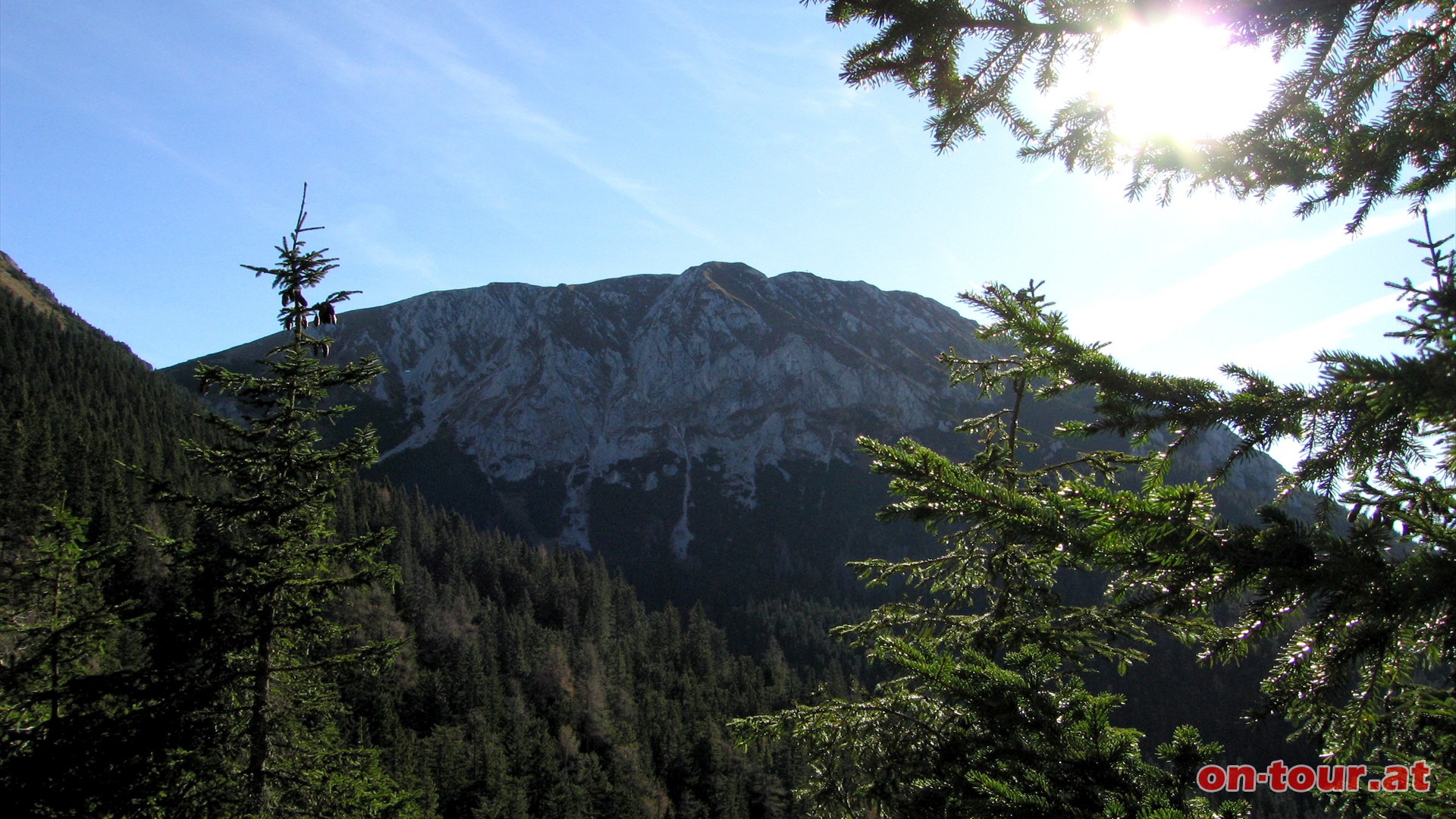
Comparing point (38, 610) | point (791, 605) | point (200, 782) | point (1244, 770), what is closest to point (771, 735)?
point (1244, 770)

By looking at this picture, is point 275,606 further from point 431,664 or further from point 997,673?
point 431,664

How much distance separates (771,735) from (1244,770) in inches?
222

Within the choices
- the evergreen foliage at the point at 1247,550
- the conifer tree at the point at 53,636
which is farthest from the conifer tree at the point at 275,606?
the evergreen foliage at the point at 1247,550

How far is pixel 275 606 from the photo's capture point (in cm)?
1041

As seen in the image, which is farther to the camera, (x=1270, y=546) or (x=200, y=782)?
(x=200, y=782)

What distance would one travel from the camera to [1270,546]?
2529mm

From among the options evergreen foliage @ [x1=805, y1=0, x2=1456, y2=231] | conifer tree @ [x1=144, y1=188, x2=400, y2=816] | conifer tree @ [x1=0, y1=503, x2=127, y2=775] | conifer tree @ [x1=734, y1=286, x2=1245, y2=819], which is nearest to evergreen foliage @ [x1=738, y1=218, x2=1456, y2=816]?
conifer tree @ [x1=734, y1=286, x2=1245, y2=819]

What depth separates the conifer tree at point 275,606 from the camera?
9750mm

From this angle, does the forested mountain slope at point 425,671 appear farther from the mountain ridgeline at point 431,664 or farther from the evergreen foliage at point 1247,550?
the evergreen foliage at point 1247,550

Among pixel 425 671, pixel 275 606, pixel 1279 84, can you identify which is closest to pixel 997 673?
pixel 1279 84

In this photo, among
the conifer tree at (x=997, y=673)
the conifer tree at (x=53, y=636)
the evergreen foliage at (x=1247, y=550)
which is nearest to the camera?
the evergreen foliage at (x=1247, y=550)

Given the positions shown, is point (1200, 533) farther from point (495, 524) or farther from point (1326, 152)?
point (495, 524)

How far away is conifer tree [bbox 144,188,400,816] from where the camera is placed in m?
9.75

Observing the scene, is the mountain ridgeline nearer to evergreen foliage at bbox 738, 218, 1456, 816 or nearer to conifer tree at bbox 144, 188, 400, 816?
conifer tree at bbox 144, 188, 400, 816
